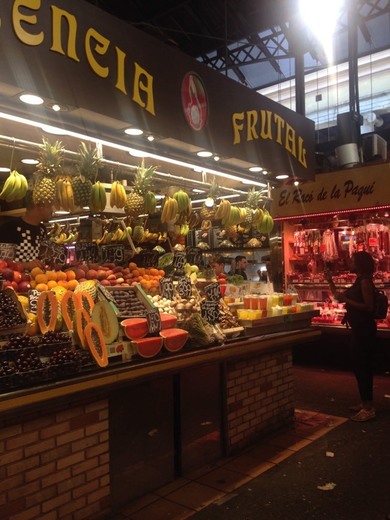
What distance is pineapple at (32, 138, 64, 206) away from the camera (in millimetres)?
4344

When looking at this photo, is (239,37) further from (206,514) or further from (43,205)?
(206,514)

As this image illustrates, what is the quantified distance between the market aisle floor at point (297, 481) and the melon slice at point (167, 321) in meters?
1.41

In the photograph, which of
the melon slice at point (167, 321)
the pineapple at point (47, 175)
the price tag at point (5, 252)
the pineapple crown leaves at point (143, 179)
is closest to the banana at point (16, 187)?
the pineapple at point (47, 175)

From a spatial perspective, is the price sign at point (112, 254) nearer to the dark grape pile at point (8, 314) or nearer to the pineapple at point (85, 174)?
the pineapple at point (85, 174)

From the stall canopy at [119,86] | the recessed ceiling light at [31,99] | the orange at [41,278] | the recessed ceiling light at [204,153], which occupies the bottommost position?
the orange at [41,278]

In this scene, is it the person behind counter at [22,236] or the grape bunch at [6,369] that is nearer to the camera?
the grape bunch at [6,369]

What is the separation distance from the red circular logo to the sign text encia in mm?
508

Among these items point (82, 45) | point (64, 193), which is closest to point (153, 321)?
point (64, 193)

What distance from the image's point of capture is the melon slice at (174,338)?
13.8 feet

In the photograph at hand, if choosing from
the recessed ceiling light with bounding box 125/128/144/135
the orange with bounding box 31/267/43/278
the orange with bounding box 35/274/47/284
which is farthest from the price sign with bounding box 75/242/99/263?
the recessed ceiling light with bounding box 125/128/144/135

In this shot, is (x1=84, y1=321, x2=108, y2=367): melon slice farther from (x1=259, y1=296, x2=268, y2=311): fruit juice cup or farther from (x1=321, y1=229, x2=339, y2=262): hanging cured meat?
(x1=321, y1=229, x2=339, y2=262): hanging cured meat

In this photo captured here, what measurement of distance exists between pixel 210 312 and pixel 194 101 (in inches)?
88.5

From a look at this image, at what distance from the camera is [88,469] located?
3600 mm

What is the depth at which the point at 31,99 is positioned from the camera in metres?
3.65
